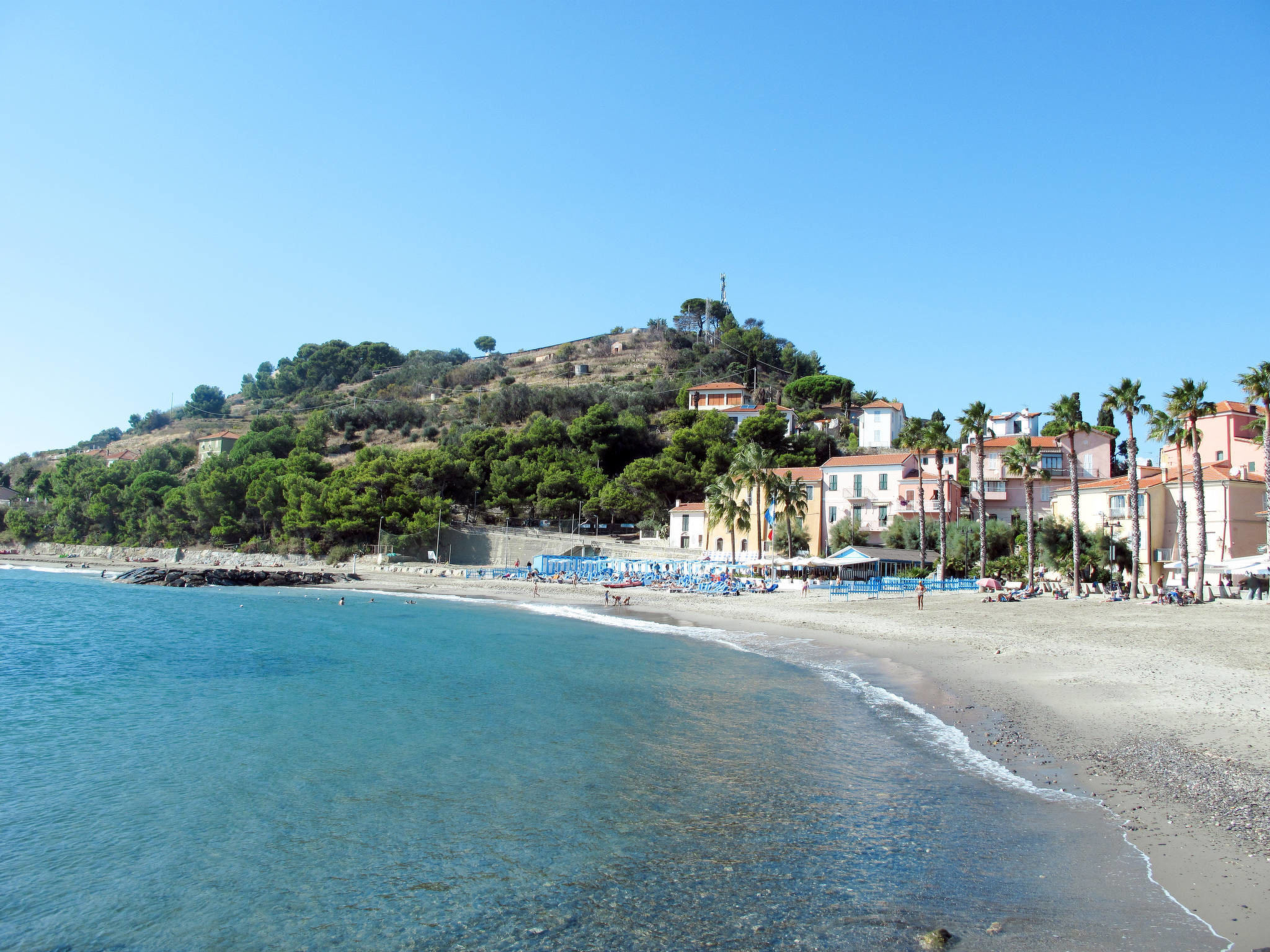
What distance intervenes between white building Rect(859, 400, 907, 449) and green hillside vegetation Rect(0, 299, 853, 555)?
3.96m

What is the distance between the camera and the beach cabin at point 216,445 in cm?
10031

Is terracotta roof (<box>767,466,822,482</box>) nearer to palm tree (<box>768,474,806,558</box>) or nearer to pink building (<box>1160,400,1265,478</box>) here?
palm tree (<box>768,474,806,558</box>)

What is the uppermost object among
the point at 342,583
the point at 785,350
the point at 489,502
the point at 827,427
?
the point at 785,350

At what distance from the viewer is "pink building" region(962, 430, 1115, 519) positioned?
57500mm

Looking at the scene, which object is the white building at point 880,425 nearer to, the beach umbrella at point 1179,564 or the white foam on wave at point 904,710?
the beach umbrella at point 1179,564

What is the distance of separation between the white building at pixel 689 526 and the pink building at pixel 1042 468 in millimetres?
19732

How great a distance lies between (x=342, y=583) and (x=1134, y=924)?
6200cm

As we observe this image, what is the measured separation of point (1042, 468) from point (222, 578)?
64.8 m

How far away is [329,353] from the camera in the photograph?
161000 mm

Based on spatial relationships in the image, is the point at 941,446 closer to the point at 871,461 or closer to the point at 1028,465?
the point at 1028,465

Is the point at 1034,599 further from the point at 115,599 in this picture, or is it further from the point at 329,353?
the point at 329,353

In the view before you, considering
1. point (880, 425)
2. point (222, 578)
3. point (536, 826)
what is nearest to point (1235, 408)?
point (880, 425)

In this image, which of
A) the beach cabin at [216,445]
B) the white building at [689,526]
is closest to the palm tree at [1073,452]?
the white building at [689,526]

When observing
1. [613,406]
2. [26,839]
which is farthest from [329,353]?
[26,839]
